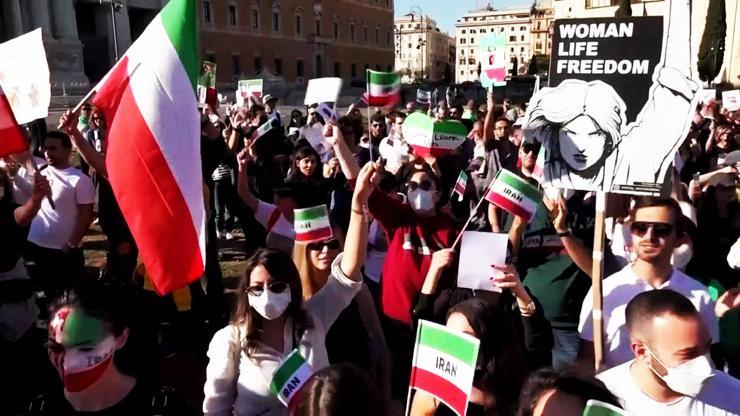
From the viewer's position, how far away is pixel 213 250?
198 inches

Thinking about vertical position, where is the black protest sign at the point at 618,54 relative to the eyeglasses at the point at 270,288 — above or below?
above

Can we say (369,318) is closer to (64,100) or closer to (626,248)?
(626,248)

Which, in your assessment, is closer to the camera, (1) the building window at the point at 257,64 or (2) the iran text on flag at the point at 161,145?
(2) the iran text on flag at the point at 161,145

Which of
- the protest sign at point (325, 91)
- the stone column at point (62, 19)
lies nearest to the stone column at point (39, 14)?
the stone column at point (62, 19)

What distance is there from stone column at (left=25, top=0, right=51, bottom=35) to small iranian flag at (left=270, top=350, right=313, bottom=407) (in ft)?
126

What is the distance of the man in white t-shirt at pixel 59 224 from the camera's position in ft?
15.1

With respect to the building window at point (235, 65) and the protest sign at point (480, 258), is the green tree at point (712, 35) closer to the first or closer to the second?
the building window at point (235, 65)

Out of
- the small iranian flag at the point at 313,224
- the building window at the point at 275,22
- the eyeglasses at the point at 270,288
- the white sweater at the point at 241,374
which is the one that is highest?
the building window at the point at 275,22

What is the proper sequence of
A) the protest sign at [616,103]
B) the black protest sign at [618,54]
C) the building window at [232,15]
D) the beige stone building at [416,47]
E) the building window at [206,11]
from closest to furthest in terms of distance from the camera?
the protest sign at [616,103] → the black protest sign at [618,54] → the building window at [206,11] → the building window at [232,15] → the beige stone building at [416,47]

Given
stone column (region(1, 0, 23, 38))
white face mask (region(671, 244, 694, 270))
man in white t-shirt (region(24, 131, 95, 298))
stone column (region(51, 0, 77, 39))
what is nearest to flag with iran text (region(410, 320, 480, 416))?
white face mask (region(671, 244, 694, 270))

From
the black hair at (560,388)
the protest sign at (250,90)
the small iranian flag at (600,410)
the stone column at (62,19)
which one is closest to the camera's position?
the small iranian flag at (600,410)

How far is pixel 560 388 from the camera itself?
1978 mm

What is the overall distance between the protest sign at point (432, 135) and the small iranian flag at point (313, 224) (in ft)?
7.37

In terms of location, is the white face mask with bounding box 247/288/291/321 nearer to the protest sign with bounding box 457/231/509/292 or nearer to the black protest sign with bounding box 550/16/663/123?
the protest sign with bounding box 457/231/509/292
